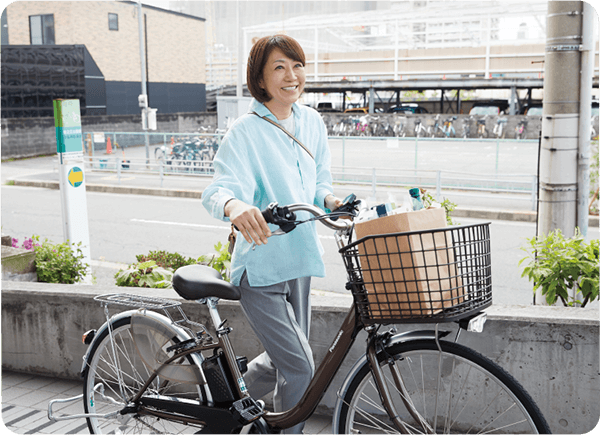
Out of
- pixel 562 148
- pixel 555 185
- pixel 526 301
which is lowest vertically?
pixel 526 301

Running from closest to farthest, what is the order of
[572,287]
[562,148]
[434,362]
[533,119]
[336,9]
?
[434,362]
[572,287]
[562,148]
[533,119]
[336,9]

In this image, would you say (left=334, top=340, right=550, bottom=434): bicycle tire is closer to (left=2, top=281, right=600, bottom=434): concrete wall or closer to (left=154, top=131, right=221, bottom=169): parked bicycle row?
(left=2, top=281, right=600, bottom=434): concrete wall

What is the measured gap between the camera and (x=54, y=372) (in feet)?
12.4

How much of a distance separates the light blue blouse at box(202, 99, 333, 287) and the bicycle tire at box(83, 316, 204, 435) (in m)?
0.64

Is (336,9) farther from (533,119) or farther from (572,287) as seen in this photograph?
(572,287)

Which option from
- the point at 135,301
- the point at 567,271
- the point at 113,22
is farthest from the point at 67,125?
Answer: the point at 113,22

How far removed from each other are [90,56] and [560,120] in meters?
32.5

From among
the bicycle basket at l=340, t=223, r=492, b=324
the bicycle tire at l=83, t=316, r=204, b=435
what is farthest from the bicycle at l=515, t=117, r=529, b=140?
the bicycle basket at l=340, t=223, r=492, b=324

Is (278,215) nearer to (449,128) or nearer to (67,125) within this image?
(67,125)

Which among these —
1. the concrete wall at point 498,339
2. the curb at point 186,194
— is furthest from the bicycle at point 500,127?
the concrete wall at point 498,339

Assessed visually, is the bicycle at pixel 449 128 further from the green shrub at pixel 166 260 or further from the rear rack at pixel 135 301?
the rear rack at pixel 135 301

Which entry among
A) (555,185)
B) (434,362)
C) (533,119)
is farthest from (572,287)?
(533,119)

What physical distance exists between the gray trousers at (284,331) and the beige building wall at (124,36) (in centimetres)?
3319

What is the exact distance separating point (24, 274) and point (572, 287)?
4.12 metres
